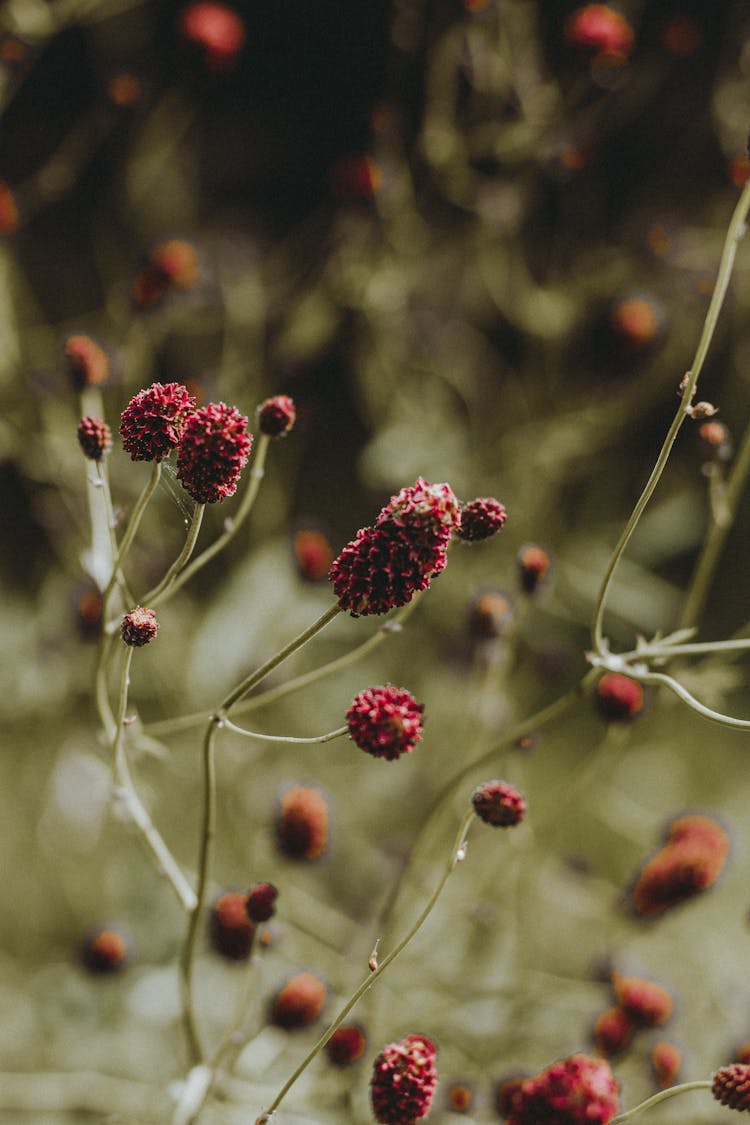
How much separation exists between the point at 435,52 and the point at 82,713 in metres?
0.57

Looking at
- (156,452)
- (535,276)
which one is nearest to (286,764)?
(156,452)

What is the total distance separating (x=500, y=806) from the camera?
0.32 metres

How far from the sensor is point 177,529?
1.70 feet

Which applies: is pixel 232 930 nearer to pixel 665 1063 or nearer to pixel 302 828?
pixel 302 828

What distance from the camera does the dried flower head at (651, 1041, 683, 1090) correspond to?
1.33ft

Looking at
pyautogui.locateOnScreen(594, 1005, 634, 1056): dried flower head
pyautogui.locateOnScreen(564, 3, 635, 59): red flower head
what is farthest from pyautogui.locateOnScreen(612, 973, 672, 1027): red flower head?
pyautogui.locateOnScreen(564, 3, 635, 59): red flower head

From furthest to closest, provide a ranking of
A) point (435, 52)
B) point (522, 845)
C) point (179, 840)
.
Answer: point (435, 52) → point (179, 840) → point (522, 845)

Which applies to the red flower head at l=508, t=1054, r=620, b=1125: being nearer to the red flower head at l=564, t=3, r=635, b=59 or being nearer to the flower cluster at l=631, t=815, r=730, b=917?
the flower cluster at l=631, t=815, r=730, b=917

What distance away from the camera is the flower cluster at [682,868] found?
0.43 metres

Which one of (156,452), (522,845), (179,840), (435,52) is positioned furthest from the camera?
(435,52)

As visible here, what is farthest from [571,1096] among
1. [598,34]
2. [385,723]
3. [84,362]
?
[598,34]

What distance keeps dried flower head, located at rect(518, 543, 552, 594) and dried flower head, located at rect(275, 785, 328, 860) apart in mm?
153

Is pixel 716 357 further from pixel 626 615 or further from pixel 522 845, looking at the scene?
pixel 522 845

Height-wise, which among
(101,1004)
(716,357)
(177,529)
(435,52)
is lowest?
(101,1004)
